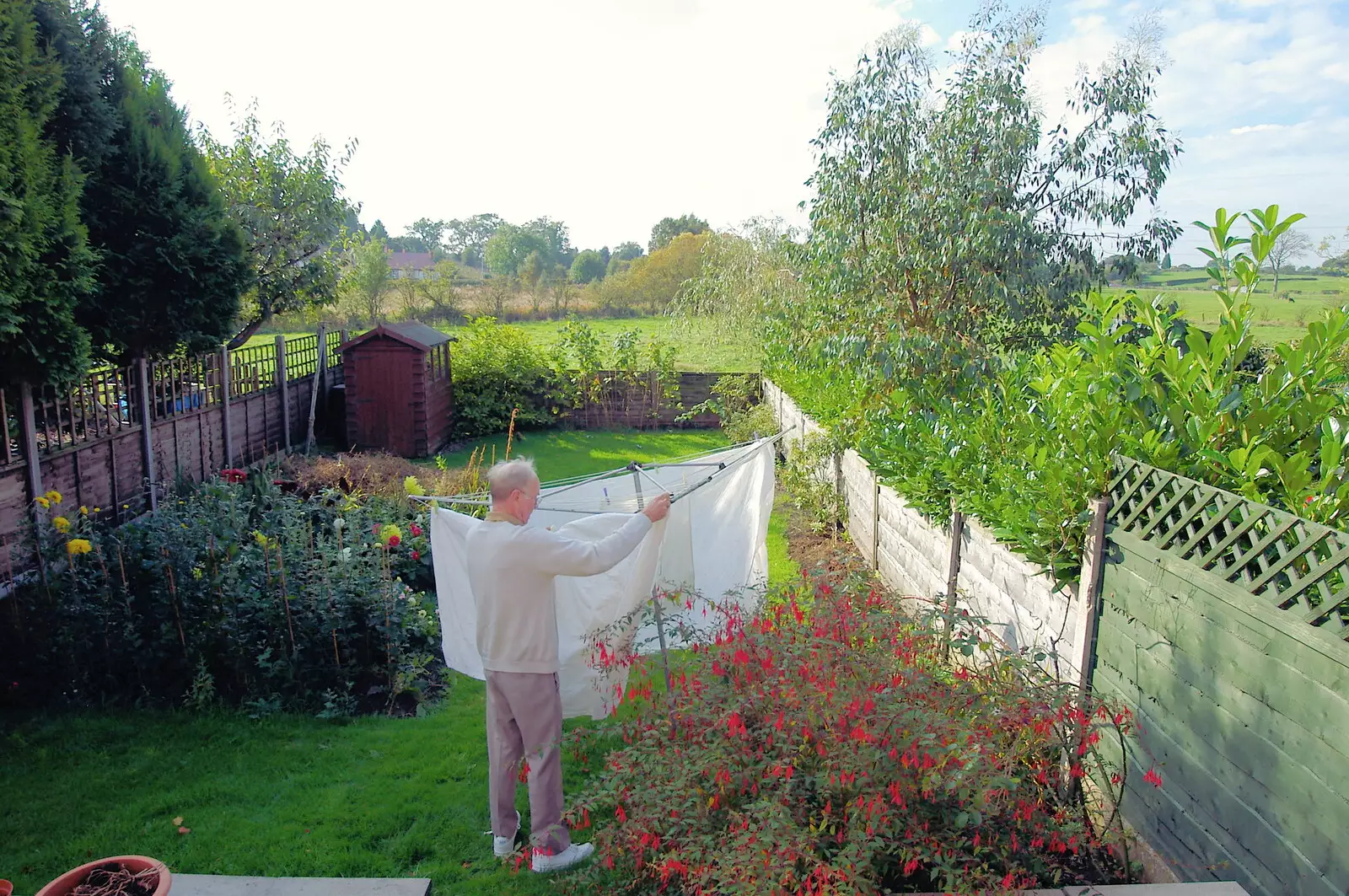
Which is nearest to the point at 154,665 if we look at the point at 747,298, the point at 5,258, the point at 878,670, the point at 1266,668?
the point at 5,258

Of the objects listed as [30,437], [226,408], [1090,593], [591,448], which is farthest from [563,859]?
[591,448]

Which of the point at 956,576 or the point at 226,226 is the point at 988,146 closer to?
the point at 956,576

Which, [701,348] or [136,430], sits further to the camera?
[701,348]

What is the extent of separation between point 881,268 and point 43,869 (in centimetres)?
613

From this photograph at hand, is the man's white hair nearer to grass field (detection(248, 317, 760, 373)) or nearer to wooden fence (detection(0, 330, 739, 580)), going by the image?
wooden fence (detection(0, 330, 739, 580))

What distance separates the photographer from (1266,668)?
2.60 meters

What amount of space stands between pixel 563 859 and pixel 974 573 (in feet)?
8.60

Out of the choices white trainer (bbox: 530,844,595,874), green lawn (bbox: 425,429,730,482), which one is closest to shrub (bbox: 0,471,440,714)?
white trainer (bbox: 530,844,595,874)

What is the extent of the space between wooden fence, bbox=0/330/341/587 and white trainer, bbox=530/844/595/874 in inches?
151

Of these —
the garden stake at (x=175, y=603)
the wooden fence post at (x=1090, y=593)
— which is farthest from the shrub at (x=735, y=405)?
the wooden fence post at (x=1090, y=593)

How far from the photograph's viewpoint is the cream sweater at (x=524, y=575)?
3.39 metres

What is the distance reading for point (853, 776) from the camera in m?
2.83

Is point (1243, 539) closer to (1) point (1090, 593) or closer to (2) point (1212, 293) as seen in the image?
(1) point (1090, 593)

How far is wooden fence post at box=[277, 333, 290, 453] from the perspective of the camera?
1178cm
